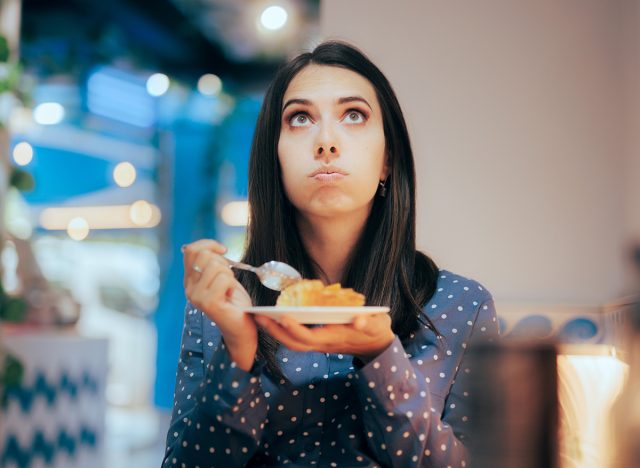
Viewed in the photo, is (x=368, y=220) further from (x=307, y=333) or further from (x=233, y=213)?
(x=233, y=213)

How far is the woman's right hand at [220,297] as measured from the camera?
101 cm

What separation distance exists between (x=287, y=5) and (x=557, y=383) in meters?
5.05

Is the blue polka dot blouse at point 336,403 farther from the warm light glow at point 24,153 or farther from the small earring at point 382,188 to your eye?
the warm light glow at point 24,153

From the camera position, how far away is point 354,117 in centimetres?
129

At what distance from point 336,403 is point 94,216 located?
21.5 feet

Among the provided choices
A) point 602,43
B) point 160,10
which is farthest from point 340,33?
point 160,10

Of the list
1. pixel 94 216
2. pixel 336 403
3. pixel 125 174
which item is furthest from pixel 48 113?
pixel 336 403

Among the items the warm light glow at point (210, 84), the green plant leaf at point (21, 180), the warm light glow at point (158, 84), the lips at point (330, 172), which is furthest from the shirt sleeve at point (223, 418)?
the warm light glow at point (158, 84)

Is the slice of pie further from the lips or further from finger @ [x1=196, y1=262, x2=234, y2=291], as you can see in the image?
the lips

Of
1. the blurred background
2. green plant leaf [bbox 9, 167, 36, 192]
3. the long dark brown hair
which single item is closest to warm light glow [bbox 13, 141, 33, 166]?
the blurred background

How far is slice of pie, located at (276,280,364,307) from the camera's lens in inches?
39.4

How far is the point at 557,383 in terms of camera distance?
1.54 feet

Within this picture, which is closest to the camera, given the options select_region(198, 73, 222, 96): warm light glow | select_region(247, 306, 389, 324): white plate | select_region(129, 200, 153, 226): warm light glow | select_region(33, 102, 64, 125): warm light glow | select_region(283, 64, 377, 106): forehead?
select_region(247, 306, 389, 324): white plate

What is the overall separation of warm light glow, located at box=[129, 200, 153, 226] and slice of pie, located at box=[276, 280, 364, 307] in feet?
20.0
